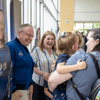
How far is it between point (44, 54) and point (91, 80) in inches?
46.1

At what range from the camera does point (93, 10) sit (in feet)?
47.4

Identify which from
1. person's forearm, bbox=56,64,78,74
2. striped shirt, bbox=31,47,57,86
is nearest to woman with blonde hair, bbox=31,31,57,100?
striped shirt, bbox=31,47,57,86

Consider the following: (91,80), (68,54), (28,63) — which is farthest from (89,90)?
(28,63)

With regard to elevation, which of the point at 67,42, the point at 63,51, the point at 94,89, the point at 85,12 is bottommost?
the point at 94,89

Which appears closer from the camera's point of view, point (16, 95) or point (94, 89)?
point (94, 89)

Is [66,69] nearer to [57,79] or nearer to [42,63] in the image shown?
[57,79]

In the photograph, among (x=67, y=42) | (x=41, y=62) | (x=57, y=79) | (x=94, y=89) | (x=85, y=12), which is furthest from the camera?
(x=85, y=12)

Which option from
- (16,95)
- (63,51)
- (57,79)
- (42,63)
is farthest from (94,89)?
(42,63)

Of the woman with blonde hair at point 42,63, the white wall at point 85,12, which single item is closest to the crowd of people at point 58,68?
the woman with blonde hair at point 42,63

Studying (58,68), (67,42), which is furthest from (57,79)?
(67,42)

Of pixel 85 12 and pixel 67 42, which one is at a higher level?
pixel 85 12

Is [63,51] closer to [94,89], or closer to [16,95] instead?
[94,89]

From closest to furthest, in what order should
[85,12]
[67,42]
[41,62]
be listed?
[67,42], [41,62], [85,12]

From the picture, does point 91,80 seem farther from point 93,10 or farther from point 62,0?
point 93,10
